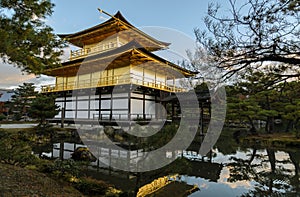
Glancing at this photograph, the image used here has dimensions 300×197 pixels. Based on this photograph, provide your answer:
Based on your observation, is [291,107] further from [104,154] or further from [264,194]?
[104,154]

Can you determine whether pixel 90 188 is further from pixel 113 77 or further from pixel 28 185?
pixel 113 77

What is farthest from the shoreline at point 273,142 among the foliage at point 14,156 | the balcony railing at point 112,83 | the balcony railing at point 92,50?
the foliage at point 14,156

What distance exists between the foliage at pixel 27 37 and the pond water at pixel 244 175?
3894mm

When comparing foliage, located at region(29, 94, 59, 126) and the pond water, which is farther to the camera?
foliage, located at region(29, 94, 59, 126)

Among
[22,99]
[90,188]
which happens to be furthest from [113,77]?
[22,99]

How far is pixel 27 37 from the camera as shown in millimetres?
4461

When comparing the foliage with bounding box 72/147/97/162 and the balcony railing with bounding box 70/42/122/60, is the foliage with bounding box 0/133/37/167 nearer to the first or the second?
the foliage with bounding box 72/147/97/162

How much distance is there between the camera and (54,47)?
510cm

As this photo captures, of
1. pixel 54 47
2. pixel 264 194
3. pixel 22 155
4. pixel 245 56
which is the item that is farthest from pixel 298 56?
pixel 22 155

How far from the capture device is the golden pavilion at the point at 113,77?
14.5m

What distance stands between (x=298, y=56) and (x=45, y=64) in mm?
5159

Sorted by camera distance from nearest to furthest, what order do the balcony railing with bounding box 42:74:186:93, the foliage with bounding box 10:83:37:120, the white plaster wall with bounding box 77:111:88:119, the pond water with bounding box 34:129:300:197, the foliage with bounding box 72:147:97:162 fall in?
the pond water with bounding box 34:129:300:197 → the foliage with bounding box 72:147:97:162 → the balcony railing with bounding box 42:74:186:93 → the white plaster wall with bounding box 77:111:88:119 → the foliage with bounding box 10:83:37:120

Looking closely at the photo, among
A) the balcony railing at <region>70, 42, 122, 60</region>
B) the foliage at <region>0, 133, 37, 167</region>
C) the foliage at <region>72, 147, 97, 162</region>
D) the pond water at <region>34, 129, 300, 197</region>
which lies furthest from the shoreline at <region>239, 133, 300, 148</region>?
the foliage at <region>0, 133, 37, 167</region>

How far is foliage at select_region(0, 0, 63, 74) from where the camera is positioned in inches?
167
